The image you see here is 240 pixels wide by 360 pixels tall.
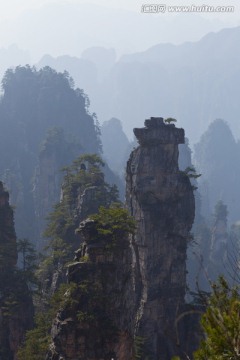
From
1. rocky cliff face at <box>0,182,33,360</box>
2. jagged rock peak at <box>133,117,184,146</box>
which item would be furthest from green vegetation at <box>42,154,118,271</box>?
jagged rock peak at <box>133,117,184,146</box>

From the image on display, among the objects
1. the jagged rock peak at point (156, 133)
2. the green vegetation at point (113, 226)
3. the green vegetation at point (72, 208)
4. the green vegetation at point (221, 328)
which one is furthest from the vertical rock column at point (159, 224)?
the green vegetation at point (221, 328)

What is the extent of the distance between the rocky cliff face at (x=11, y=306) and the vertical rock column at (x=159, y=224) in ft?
26.2

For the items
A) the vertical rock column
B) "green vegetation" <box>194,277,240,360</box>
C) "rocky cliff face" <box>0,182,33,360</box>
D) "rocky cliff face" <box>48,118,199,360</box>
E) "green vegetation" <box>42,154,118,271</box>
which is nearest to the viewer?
"green vegetation" <box>194,277,240,360</box>

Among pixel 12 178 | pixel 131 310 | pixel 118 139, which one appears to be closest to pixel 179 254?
pixel 131 310

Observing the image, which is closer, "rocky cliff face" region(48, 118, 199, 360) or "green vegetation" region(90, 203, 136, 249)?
"green vegetation" region(90, 203, 136, 249)

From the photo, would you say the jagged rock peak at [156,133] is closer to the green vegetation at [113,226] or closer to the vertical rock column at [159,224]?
the vertical rock column at [159,224]

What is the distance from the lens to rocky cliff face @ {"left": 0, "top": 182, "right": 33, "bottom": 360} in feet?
113

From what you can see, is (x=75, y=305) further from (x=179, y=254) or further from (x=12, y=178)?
(x=12, y=178)

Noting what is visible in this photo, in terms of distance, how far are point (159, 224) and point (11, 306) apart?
11816 mm

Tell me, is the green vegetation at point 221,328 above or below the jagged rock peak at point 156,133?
below

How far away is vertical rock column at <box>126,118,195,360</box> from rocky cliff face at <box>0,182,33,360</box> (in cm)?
797

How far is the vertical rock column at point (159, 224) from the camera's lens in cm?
3775

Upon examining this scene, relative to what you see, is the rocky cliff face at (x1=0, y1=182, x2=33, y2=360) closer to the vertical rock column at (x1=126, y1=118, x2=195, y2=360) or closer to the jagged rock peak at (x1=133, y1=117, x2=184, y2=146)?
the vertical rock column at (x1=126, y1=118, x2=195, y2=360)

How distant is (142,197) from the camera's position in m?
38.5
